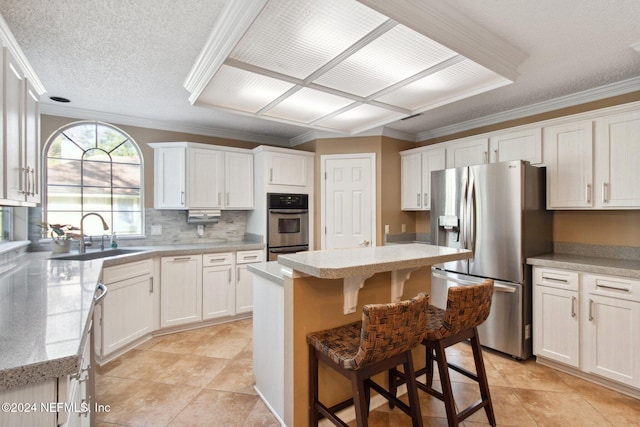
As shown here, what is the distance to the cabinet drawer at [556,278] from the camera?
255 centimetres

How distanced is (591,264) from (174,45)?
3.60 meters

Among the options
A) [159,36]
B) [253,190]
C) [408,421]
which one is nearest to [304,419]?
[408,421]

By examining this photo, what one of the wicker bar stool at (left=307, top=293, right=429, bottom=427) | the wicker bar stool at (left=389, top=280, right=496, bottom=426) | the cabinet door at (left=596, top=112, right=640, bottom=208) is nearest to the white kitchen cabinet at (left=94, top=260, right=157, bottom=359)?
the wicker bar stool at (left=307, top=293, right=429, bottom=427)

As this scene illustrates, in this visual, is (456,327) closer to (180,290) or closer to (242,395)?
(242,395)

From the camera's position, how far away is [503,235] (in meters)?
2.85

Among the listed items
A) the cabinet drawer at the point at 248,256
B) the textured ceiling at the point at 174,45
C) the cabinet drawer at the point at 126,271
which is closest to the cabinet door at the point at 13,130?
the textured ceiling at the point at 174,45

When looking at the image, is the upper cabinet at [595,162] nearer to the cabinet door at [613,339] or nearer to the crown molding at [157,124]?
the cabinet door at [613,339]

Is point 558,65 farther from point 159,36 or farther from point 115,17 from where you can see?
point 115,17

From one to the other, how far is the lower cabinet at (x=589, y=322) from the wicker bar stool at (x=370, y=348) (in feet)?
6.01

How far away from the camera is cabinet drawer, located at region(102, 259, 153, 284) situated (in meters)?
2.73

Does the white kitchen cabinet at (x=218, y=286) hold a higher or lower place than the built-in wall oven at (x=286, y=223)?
lower

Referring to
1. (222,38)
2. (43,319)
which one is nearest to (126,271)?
(43,319)

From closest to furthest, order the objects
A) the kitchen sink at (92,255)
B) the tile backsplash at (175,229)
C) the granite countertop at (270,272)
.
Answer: the granite countertop at (270,272) < the kitchen sink at (92,255) < the tile backsplash at (175,229)

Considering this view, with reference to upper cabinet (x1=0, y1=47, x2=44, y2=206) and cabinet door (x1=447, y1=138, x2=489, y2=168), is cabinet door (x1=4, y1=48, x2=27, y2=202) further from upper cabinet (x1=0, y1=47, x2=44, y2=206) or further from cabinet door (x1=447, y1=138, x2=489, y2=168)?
cabinet door (x1=447, y1=138, x2=489, y2=168)
